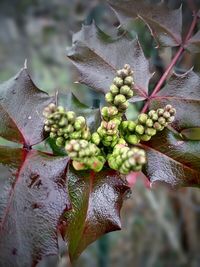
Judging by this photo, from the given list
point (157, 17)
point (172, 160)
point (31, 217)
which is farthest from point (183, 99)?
point (31, 217)

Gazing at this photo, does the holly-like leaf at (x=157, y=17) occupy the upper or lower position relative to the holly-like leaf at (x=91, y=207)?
upper

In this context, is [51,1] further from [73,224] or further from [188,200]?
[73,224]

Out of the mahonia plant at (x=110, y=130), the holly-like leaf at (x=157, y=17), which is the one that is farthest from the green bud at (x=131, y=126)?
the holly-like leaf at (x=157, y=17)

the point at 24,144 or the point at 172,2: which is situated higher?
the point at 172,2

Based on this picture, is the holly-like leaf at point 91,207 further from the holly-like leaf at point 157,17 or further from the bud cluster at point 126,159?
the holly-like leaf at point 157,17

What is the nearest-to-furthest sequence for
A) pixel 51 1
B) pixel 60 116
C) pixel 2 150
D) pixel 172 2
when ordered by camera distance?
1. pixel 60 116
2. pixel 2 150
3. pixel 172 2
4. pixel 51 1

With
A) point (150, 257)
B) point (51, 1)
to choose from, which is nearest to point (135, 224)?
point (150, 257)
